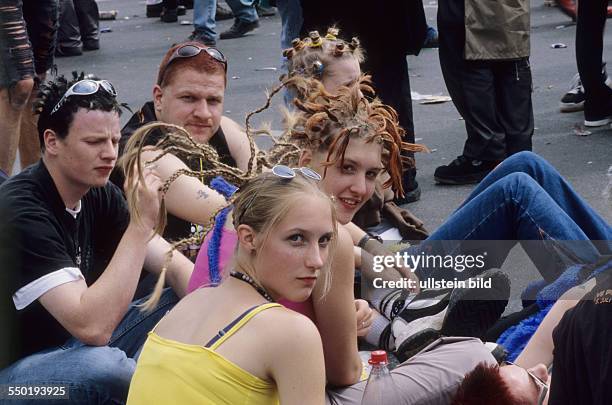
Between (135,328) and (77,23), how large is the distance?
6.97 m

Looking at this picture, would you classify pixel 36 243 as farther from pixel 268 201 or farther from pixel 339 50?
pixel 339 50

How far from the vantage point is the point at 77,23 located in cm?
1010

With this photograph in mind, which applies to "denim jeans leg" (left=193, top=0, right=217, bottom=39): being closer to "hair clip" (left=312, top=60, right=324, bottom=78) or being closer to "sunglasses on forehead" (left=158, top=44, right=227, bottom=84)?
"hair clip" (left=312, top=60, right=324, bottom=78)

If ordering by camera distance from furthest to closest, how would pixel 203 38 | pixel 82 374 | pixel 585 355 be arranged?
pixel 203 38, pixel 82 374, pixel 585 355

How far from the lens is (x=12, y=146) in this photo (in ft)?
16.9

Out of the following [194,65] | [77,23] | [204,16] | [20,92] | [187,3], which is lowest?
[187,3]

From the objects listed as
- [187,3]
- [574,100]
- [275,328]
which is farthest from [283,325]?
[187,3]

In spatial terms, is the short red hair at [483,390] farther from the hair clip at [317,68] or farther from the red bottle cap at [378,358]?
the hair clip at [317,68]

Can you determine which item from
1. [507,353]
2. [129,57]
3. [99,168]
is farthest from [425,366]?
[129,57]

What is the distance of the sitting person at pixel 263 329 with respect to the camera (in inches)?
96.9

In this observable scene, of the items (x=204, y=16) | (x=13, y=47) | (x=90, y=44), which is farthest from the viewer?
(x=90, y=44)

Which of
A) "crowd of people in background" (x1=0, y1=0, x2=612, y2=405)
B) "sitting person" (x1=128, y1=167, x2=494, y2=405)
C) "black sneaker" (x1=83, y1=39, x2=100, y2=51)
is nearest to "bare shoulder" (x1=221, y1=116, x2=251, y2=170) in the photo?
"crowd of people in background" (x1=0, y1=0, x2=612, y2=405)

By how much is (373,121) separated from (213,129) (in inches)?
25.9

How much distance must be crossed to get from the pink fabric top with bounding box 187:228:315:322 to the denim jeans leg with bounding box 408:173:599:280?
1.13m
